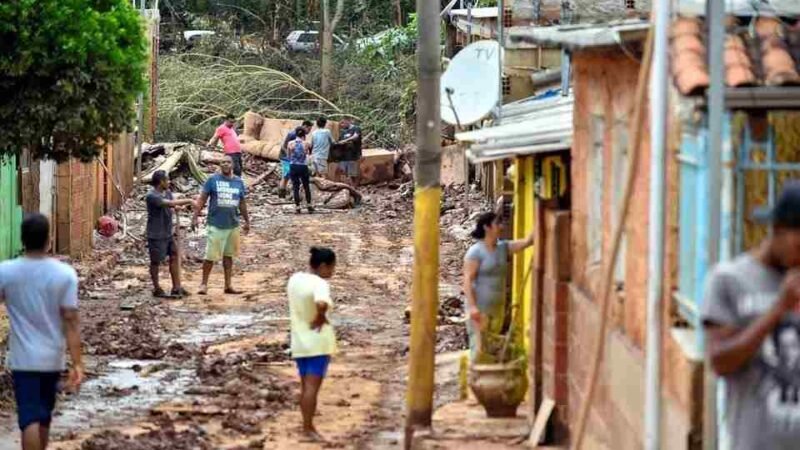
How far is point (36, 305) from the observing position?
9.34 m

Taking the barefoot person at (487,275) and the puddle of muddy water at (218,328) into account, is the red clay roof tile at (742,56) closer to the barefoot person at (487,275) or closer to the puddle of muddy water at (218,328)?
the barefoot person at (487,275)

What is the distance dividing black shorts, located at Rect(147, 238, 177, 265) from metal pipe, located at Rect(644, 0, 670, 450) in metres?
12.4

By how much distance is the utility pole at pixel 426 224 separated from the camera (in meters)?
11.6

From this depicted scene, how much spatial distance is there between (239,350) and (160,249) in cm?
372

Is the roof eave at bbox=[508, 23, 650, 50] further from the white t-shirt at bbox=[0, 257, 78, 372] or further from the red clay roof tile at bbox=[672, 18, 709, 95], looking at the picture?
the white t-shirt at bbox=[0, 257, 78, 372]

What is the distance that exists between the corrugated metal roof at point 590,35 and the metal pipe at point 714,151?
111cm

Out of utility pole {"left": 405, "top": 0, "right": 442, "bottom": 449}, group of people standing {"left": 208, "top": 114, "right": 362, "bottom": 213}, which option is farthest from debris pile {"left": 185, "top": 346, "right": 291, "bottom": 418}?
group of people standing {"left": 208, "top": 114, "right": 362, "bottom": 213}

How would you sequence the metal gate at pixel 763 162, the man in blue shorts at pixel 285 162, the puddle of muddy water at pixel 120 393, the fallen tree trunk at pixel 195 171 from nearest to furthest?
the metal gate at pixel 763 162
the puddle of muddy water at pixel 120 393
the man in blue shorts at pixel 285 162
the fallen tree trunk at pixel 195 171

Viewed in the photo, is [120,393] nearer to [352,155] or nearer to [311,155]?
[311,155]

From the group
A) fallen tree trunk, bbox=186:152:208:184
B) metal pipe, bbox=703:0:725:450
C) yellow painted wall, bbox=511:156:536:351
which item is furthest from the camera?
fallen tree trunk, bbox=186:152:208:184

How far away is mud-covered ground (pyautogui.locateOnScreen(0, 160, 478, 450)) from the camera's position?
41.0 feet

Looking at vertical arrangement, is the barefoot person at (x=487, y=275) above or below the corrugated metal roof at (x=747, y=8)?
below

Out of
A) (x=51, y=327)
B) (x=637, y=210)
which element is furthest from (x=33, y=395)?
(x=637, y=210)

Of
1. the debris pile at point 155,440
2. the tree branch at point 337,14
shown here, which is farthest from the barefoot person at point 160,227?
the tree branch at point 337,14
